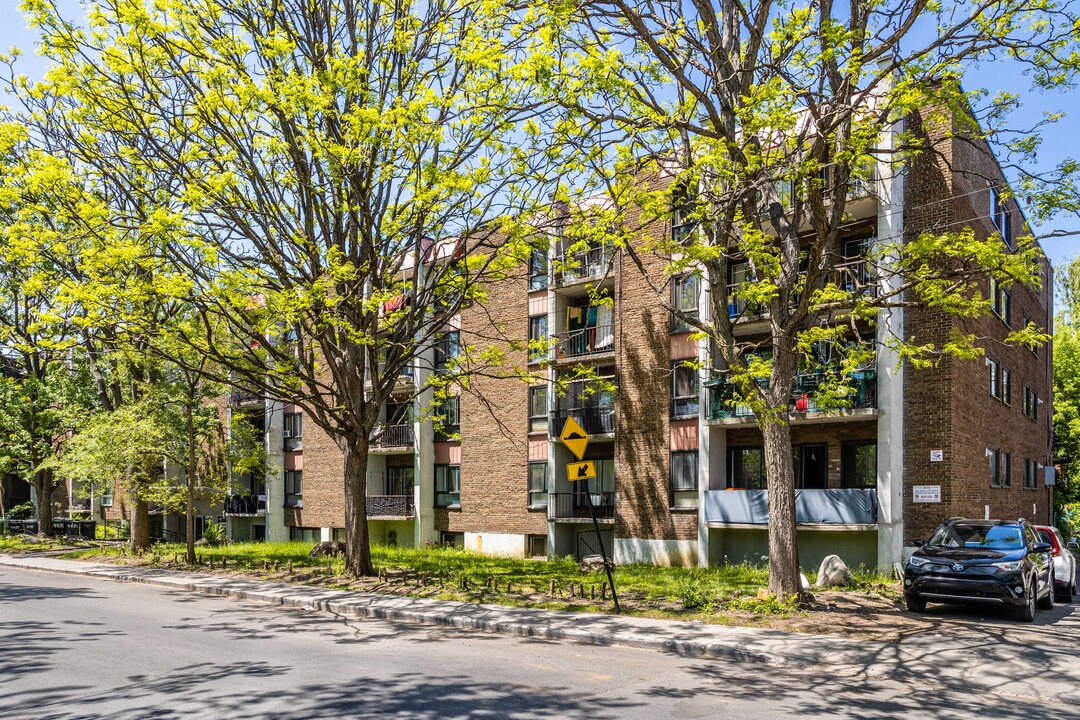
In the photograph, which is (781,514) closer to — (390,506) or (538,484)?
(538,484)

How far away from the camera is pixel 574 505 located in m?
28.3

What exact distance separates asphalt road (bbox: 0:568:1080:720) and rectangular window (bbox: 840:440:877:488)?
12.8 meters

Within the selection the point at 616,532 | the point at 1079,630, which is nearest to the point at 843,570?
the point at 1079,630

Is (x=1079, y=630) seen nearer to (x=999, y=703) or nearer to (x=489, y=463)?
(x=999, y=703)

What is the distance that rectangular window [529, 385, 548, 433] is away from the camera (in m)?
29.2

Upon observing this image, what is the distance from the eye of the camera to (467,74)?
16.4 metres

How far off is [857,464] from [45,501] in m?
32.2

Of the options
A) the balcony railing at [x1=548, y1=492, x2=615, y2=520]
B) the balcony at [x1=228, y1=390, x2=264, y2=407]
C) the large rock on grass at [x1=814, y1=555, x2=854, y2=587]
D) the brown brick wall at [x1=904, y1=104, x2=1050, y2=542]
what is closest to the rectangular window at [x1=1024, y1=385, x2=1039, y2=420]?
the brown brick wall at [x1=904, y1=104, x2=1050, y2=542]

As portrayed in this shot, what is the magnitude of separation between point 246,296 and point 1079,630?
15434 millimetres

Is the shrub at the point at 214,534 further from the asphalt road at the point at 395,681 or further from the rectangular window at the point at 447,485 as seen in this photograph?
the asphalt road at the point at 395,681

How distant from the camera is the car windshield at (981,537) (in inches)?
565

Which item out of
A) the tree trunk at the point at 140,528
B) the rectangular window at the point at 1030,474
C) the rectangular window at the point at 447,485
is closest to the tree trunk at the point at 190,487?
the tree trunk at the point at 140,528

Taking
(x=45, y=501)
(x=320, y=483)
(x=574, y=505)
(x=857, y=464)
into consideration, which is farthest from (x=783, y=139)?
(x=45, y=501)

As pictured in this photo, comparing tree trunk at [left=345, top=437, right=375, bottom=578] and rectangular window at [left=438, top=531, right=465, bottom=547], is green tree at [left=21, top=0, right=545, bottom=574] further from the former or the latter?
rectangular window at [left=438, top=531, right=465, bottom=547]
